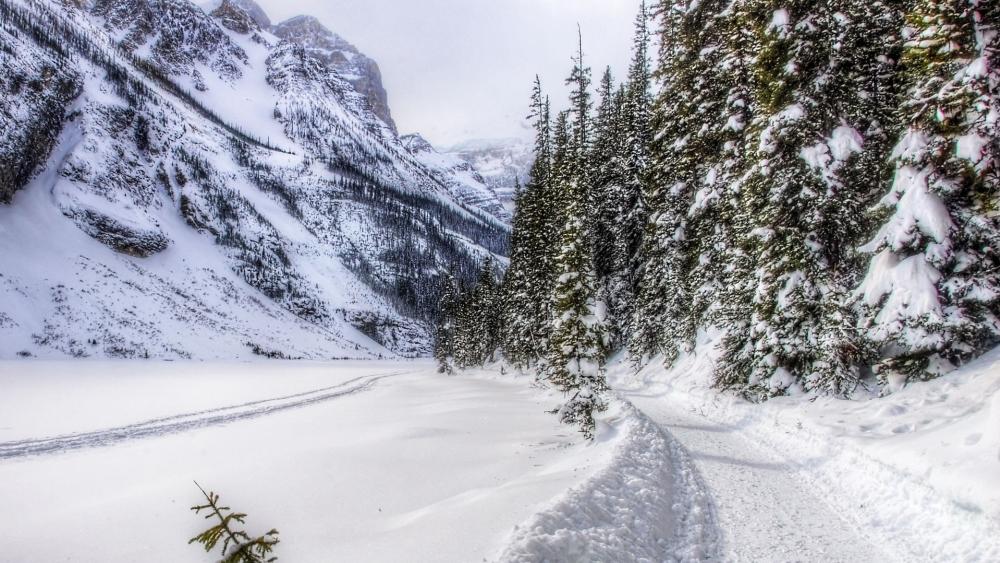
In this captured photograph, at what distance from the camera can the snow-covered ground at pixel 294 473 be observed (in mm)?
6488

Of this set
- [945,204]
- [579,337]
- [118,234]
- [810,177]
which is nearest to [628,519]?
[579,337]

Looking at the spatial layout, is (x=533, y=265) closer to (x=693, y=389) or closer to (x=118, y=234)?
(x=693, y=389)

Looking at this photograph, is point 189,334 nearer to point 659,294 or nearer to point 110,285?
point 110,285

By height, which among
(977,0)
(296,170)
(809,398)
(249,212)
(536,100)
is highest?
(296,170)

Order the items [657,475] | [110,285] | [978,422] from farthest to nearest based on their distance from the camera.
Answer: [110,285], [657,475], [978,422]

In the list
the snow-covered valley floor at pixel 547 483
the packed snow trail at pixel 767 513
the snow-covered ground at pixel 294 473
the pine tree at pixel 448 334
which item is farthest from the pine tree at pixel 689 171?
the pine tree at pixel 448 334

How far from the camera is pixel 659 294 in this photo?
83.7 feet

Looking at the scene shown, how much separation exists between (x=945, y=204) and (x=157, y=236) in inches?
3862

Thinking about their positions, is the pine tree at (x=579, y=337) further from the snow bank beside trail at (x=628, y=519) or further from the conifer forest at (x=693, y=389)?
the snow bank beside trail at (x=628, y=519)

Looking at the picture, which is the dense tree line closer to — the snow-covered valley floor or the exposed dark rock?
the snow-covered valley floor

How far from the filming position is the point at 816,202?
1410 cm

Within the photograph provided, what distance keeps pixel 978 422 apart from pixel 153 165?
12255 cm

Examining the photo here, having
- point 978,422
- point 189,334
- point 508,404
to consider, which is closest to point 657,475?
point 978,422

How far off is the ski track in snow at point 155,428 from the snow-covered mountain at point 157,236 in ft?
144
